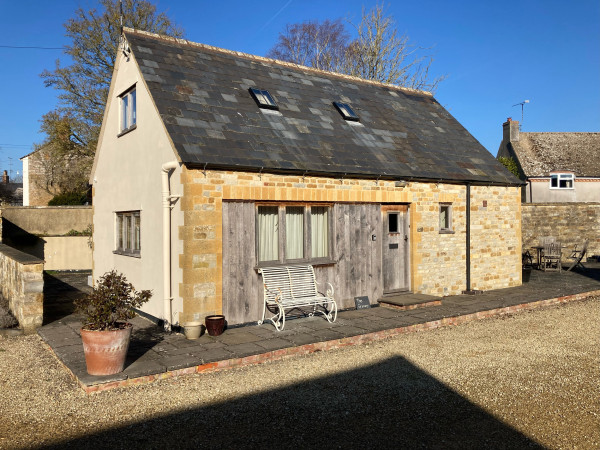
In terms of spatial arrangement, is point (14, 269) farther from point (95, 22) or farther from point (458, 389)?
point (95, 22)

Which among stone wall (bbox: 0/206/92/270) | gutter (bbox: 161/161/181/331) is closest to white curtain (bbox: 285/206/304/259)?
gutter (bbox: 161/161/181/331)

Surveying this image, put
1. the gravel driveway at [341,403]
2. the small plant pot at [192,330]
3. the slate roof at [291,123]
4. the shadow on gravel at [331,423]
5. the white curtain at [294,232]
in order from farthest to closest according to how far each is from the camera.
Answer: the white curtain at [294,232] < the slate roof at [291,123] < the small plant pot at [192,330] < the gravel driveway at [341,403] < the shadow on gravel at [331,423]

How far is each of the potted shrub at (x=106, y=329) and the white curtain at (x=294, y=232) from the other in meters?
3.80

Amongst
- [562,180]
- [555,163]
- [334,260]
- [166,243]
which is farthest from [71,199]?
[555,163]

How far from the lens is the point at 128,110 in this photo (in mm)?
10703

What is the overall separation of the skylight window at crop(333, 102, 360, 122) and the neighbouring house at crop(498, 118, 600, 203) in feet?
71.5

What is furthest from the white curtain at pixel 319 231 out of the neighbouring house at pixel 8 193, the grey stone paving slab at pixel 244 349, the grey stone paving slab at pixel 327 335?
the neighbouring house at pixel 8 193

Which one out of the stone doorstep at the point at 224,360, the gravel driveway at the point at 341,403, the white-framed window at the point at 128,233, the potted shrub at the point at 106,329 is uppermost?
the white-framed window at the point at 128,233

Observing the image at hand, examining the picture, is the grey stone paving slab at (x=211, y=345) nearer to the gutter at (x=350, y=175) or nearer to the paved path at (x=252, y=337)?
the paved path at (x=252, y=337)

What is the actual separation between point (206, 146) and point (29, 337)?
4.60m

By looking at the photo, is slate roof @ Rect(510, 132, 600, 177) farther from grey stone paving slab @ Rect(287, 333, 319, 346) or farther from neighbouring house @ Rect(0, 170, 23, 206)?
neighbouring house @ Rect(0, 170, 23, 206)

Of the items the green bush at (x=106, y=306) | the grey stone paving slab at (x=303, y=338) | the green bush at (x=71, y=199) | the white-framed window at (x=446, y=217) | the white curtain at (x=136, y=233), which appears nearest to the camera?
the green bush at (x=106, y=306)

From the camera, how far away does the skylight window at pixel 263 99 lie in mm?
10408

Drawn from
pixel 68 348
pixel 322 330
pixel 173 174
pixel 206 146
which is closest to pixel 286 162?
pixel 206 146
